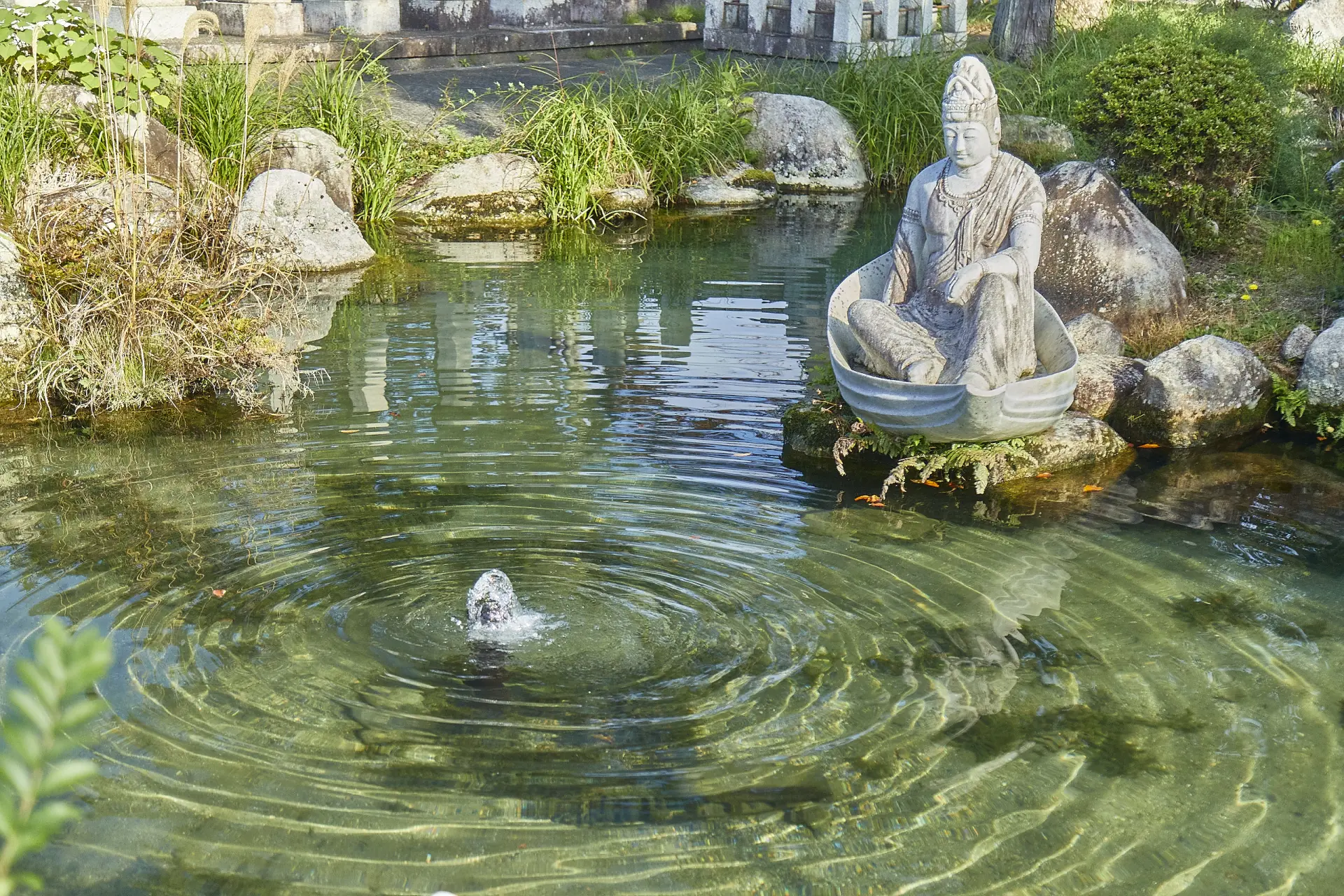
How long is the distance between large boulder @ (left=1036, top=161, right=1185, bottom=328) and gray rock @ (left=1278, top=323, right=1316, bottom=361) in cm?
83

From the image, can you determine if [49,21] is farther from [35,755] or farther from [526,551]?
[35,755]

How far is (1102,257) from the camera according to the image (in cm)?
886

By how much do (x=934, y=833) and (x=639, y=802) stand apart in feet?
3.01

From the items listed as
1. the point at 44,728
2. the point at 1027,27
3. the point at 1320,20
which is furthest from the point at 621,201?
the point at 44,728

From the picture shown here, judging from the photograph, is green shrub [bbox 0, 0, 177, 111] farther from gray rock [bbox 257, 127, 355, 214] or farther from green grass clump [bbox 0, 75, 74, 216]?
gray rock [bbox 257, 127, 355, 214]

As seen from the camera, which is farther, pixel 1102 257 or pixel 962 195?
pixel 1102 257

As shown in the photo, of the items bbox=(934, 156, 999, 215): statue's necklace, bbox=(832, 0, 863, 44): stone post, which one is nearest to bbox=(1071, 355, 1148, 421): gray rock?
bbox=(934, 156, 999, 215): statue's necklace

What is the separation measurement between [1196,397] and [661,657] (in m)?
4.33

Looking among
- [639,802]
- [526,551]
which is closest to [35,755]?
[639,802]

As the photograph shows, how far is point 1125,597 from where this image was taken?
18.3ft

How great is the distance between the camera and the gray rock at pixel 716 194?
15.2 meters

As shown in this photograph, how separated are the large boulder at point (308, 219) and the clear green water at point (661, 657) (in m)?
3.91

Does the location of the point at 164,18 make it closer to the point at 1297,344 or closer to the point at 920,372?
the point at 920,372

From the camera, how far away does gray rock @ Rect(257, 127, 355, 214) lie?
12.8 meters
